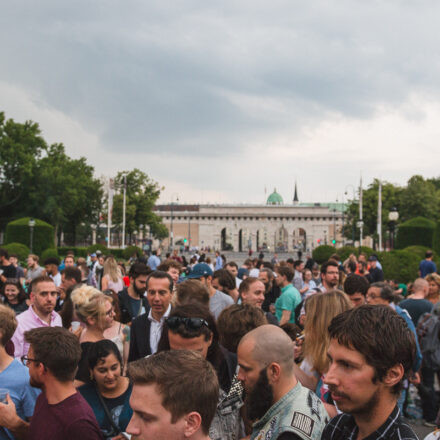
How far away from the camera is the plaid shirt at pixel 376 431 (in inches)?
91.4

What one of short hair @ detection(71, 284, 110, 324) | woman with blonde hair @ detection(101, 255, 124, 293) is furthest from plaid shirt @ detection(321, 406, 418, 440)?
woman with blonde hair @ detection(101, 255, 124, 293)

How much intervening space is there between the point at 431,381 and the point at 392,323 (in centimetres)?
580

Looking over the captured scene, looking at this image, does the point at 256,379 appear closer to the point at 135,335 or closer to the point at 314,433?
the point at 314,433

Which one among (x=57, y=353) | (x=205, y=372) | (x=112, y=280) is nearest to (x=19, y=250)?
(x=112, y=280)

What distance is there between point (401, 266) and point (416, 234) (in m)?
10.5

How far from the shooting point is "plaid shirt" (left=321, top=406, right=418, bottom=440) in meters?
2.32

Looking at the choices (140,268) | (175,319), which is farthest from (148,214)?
(175,319)

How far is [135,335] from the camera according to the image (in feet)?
17.7

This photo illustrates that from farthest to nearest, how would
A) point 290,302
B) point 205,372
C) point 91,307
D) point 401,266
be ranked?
point 401,266 < point 290,302 < point 91,307 < point 205,372

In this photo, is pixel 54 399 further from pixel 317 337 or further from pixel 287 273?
pixel 287 273

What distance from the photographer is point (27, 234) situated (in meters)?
34.2

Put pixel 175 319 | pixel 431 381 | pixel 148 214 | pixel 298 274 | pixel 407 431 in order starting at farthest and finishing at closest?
pixel 148 214 < pixel 298 274 < pixel 431 381 < pixel 175 319 < pixel 407 431

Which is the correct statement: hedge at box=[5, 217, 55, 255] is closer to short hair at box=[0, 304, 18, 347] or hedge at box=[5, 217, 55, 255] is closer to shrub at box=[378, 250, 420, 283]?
shrub at box=[378, 250, 420, 283]

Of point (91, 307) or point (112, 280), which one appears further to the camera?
point (112, 280)
